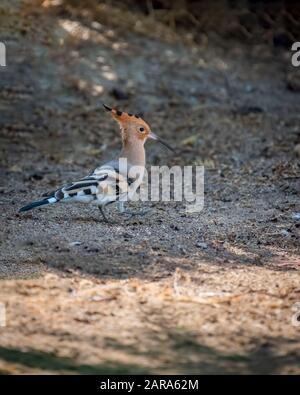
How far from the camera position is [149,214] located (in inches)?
273

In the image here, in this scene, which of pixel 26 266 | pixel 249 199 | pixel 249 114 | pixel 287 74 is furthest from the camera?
pixel 287 74

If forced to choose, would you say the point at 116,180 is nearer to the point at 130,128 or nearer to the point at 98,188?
the point at 98,188

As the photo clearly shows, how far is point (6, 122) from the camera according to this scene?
941 cm

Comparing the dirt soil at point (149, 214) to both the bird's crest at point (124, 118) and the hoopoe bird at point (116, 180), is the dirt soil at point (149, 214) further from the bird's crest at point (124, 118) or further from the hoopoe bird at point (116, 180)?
the bird's crest at point (124, 118)

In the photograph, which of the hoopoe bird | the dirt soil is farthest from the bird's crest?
the dirt soil

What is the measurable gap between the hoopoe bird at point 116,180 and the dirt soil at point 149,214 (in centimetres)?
20

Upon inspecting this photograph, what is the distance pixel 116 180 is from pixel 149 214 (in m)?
0.51

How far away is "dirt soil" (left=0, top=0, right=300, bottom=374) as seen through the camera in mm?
4609

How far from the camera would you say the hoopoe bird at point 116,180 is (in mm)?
6359

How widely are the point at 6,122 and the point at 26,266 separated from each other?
4015 mm

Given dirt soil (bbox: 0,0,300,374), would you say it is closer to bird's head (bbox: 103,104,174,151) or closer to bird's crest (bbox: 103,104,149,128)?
bird's head (bbox: 103,104,174,151)

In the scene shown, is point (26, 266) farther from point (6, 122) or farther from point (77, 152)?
point (6, 122)

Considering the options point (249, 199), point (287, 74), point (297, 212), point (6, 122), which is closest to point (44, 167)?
point (6, 122)

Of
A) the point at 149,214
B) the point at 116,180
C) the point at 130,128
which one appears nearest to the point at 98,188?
the point at 116,180
